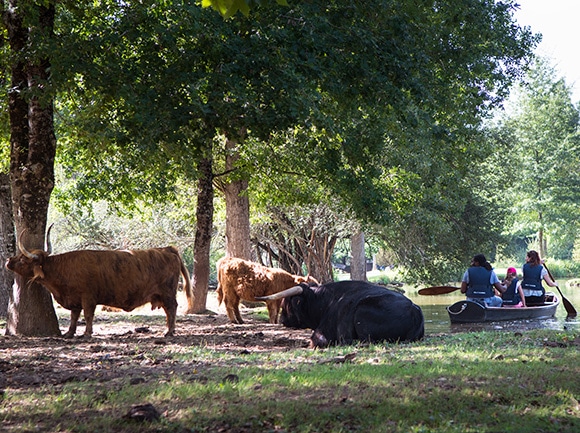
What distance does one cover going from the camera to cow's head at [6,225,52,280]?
473 inches

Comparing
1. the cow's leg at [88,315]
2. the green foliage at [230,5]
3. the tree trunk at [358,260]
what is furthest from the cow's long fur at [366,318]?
the tree trunk at [358,260]

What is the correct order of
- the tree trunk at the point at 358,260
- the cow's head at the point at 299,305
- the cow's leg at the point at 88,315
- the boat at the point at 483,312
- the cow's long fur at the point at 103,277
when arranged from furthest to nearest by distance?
the tree trunk at the point at 358,260 → the boat at the point at 483,312 → the cow's head at the point at 299,305 → the cow's leg at the point at 88,315 → the cow's long fur at the point at 103,277

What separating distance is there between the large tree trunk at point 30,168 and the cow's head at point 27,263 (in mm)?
251

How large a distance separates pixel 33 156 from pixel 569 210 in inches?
1956

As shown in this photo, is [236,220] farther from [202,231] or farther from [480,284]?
[480,284]

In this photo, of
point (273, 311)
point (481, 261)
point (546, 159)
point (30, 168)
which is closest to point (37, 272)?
point (30, 168)

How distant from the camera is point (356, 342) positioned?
11211mm

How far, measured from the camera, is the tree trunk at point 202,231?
18.2 meters

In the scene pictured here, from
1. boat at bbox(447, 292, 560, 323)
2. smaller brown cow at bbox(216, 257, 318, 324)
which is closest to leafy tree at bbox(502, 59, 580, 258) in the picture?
boat at bbox(447, 292, 560, 323)

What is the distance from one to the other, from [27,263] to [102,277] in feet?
4.06

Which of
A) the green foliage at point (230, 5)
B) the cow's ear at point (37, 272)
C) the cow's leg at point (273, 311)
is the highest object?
the green foliage at point (230, 5)

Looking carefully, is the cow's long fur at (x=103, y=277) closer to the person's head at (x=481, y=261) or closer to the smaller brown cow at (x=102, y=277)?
the smaller brown cow at (x=102, y=277)

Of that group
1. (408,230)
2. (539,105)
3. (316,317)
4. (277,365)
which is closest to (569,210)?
(539,105)

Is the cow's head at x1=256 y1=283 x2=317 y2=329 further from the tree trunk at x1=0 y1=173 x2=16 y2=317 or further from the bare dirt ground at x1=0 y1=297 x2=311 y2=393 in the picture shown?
the tree trunk at x1=0 y1=173 x2=16 y2=317
